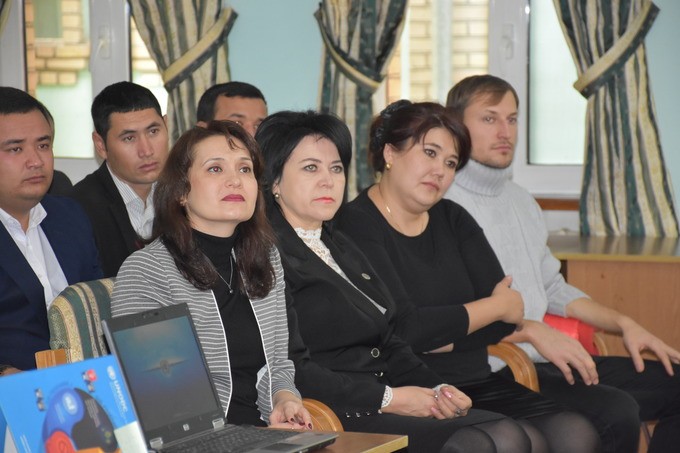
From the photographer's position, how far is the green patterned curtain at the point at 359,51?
465 cm

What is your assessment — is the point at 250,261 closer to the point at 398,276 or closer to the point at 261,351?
the point at 261,351

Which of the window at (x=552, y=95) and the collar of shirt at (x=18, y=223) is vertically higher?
the window at (x=552, y=95)

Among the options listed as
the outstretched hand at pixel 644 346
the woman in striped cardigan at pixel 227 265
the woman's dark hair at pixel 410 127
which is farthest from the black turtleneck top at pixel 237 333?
the outstretched hand at pixel 644 346

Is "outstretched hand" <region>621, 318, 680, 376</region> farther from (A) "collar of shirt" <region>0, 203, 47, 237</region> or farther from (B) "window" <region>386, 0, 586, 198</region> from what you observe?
(A) "collar of shirt" <region>0, 203, 47, 237</region>

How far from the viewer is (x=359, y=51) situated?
4656mm

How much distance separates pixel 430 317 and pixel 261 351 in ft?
2.26

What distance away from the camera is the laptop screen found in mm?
1657

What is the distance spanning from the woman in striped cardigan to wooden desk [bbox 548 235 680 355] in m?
1.90

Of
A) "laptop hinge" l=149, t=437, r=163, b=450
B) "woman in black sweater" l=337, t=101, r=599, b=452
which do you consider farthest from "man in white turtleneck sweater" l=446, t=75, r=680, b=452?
"laptop hinge" l=149, t=437, r=163, b=450

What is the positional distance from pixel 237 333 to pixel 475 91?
1477 mm

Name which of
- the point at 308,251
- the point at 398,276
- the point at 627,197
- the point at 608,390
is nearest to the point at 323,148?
the point at 308,251

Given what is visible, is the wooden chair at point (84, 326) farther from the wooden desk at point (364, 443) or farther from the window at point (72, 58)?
the window at point (72, 58)

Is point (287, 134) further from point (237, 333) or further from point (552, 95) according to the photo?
point (552, 95)

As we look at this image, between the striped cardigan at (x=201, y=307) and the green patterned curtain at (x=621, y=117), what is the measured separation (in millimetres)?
2682
